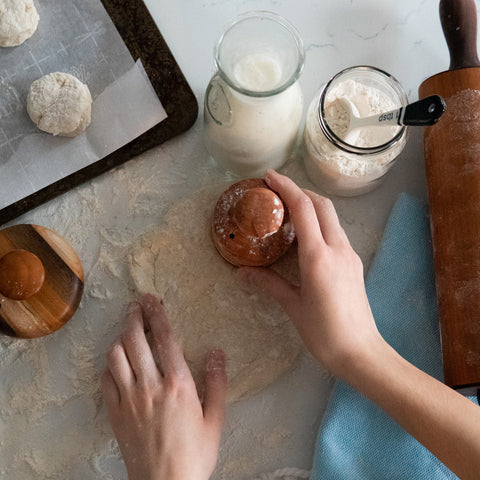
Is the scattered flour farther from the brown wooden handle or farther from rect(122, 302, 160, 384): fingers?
the brown wooden handle

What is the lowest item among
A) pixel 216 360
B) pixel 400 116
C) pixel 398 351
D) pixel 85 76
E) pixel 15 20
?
pixel 398 351

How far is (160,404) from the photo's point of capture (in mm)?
803

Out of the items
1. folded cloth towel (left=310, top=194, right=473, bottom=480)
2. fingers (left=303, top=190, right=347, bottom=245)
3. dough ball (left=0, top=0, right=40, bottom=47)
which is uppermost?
dough ball (left=0, top=0, right=40, bottom=47)

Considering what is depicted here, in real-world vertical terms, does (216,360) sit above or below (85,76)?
below

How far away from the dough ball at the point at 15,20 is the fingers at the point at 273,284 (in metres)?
0.50

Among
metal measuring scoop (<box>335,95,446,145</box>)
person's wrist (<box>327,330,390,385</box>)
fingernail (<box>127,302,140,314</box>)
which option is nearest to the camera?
metal measuring scoop (<box>335,95,446,145</box>)

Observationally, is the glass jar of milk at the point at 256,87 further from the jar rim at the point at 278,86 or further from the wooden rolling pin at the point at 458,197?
the wooden rolling pin at the point at 458,197

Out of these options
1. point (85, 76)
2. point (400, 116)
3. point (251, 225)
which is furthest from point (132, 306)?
point (400, 116)

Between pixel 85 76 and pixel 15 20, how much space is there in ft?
0.41

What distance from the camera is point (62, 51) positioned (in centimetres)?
88

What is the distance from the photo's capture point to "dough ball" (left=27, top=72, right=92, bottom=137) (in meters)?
0.83

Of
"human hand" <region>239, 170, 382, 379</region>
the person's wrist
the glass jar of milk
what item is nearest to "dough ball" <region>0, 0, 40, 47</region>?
the glass jar of milk

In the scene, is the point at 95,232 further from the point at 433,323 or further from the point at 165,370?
the point at 433,323

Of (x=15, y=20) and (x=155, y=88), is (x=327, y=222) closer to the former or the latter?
(x=155, y=88)
